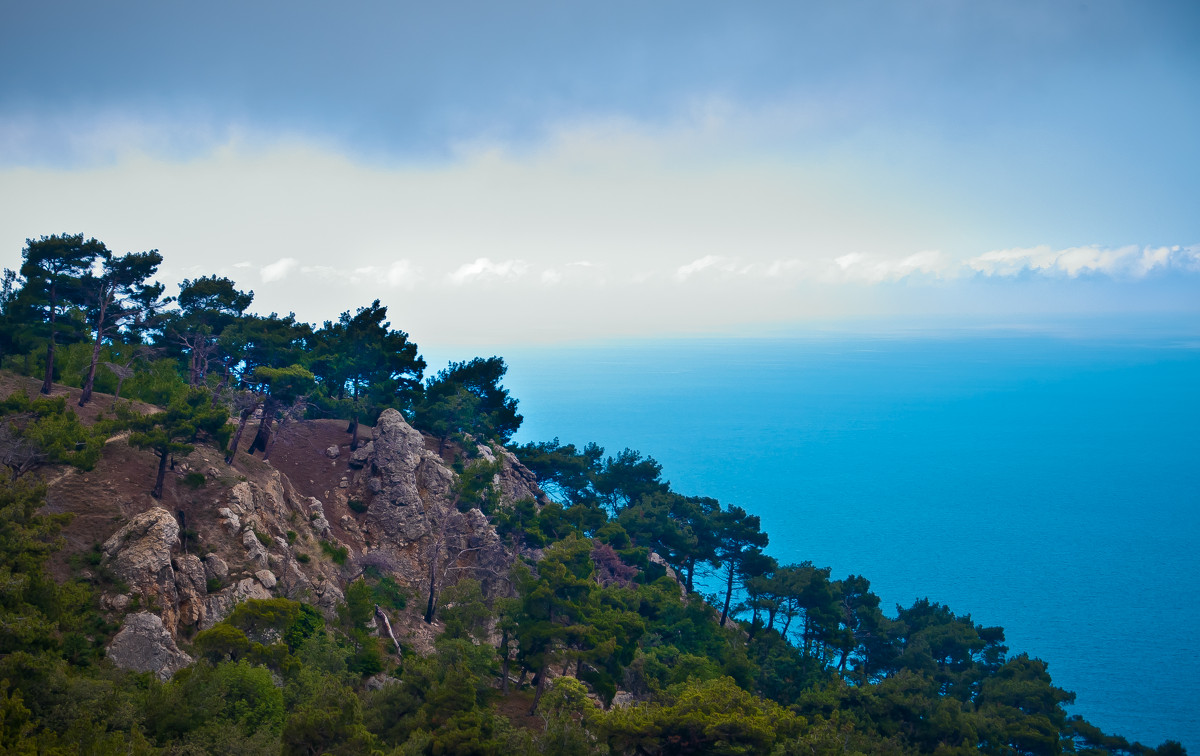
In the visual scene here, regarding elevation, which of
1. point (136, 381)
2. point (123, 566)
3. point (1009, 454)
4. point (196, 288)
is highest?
point (1009, 454)

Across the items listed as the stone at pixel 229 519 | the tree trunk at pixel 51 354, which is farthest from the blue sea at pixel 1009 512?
the tree trunk at pixel 51 354

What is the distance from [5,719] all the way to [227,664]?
215 inches

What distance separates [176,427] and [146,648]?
9369 millimetres

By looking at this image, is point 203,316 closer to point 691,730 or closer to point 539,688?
point 539,688

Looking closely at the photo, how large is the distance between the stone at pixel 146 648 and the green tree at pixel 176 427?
279 inches

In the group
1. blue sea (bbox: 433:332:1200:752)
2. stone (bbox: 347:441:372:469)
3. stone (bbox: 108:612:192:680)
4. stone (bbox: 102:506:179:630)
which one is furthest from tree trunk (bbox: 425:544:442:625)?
blue sea (bbox: 433:332:1200:752)

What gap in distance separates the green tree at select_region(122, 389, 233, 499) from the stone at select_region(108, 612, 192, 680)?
23.3 feet

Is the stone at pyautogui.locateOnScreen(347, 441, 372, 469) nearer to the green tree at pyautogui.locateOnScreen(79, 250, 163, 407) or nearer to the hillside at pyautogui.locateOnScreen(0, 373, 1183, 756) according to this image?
the hillside at pyautogui.locateOnScreen(0, 373, 1183, 756)

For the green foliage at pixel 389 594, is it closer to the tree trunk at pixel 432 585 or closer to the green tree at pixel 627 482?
the tree trunk at pixel 432 585

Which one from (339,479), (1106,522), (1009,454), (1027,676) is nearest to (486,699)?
(339,479)

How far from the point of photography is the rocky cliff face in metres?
22.3

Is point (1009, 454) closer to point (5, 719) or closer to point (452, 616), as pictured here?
point (452, 616)

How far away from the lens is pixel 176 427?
87.1 feet

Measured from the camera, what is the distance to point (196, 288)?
40438mm
